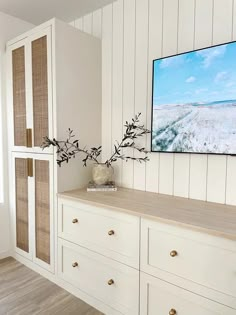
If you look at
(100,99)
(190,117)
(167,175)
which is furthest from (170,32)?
(167,175)

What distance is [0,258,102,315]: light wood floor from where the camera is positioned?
73.6 inches

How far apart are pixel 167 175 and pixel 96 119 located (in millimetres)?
917

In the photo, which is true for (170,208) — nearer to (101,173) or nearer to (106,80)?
(101,173)

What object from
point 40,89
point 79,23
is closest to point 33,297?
point 40,89

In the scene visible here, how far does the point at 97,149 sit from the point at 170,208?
3.33ft

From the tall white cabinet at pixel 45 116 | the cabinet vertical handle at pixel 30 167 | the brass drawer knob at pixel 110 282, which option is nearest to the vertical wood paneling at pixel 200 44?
the brass drawer knob at pixel 110 282

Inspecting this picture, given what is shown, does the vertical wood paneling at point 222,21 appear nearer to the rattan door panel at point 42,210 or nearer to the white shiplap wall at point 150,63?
the white shiplap wall at point 150,63

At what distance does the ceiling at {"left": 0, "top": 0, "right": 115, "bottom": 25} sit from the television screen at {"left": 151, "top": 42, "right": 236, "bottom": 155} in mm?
1019

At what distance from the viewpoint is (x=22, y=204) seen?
2547 mm

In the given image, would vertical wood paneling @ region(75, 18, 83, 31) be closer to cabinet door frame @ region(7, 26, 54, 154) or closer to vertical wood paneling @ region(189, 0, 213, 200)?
cabinet door frame @ region(7, 26, 54, 154)

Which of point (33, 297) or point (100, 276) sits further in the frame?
point (33, 297)

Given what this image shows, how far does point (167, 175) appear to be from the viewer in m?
2.09

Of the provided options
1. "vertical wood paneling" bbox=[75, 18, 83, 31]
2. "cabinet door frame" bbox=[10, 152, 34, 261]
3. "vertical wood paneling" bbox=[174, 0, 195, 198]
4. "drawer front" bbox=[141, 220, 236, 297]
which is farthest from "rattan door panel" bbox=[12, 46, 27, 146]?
"drawer front" bbox=[141, 220, 236, 297]

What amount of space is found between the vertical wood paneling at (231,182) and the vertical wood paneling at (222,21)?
85cm
